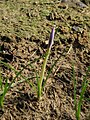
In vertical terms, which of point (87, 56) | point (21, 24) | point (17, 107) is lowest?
point (17, 107)

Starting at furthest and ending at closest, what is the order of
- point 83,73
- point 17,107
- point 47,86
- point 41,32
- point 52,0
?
1. point 52,0
2. point 41,32
3. point 83,73
4. point 47,86
5. point 17,107

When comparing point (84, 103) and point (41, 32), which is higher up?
point (41, 32)

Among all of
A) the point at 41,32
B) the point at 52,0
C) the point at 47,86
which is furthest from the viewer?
the point at 52,0

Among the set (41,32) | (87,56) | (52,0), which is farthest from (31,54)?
(52,0)

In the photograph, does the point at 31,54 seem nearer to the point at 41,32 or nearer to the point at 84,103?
the point at 41,32

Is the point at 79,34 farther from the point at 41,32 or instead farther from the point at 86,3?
the point at 86,3

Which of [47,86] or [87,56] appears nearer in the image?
[47,86]
